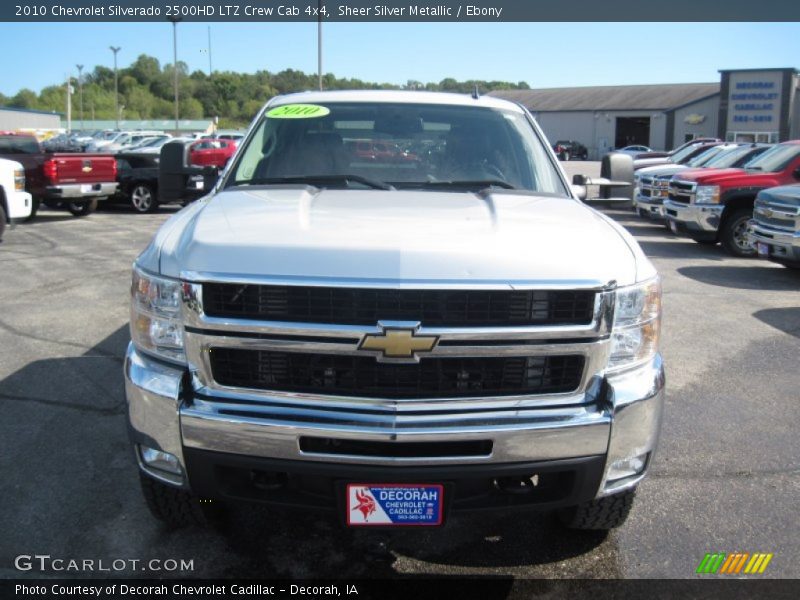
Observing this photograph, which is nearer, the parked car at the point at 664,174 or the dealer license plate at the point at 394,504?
the dealer license plate at the point at 394,504

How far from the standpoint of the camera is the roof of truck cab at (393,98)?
178 inches

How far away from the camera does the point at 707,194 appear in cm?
1270

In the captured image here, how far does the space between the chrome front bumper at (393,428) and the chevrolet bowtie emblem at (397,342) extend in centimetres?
20

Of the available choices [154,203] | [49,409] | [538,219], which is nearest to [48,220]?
[154,203]

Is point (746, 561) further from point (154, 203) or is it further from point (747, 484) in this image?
point (154, 203)

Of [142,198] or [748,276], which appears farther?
[142,198]

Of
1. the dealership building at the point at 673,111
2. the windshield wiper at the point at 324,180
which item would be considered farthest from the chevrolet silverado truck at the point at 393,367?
the dealership building at the point at 673,111

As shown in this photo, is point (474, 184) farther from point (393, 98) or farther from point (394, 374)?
point (394, 374)

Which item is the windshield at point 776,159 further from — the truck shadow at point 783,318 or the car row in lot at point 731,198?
the truck shadow at point 783,318

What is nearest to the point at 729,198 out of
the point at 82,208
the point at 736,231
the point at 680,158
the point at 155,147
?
the point at 736,231

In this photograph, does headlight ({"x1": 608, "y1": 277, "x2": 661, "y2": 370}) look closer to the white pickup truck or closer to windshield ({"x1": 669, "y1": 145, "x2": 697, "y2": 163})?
the white pickup truck

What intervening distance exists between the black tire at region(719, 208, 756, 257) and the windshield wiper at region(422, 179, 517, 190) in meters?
9.73

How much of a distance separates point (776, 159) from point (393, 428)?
41.1 ft

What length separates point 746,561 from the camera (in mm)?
3303
